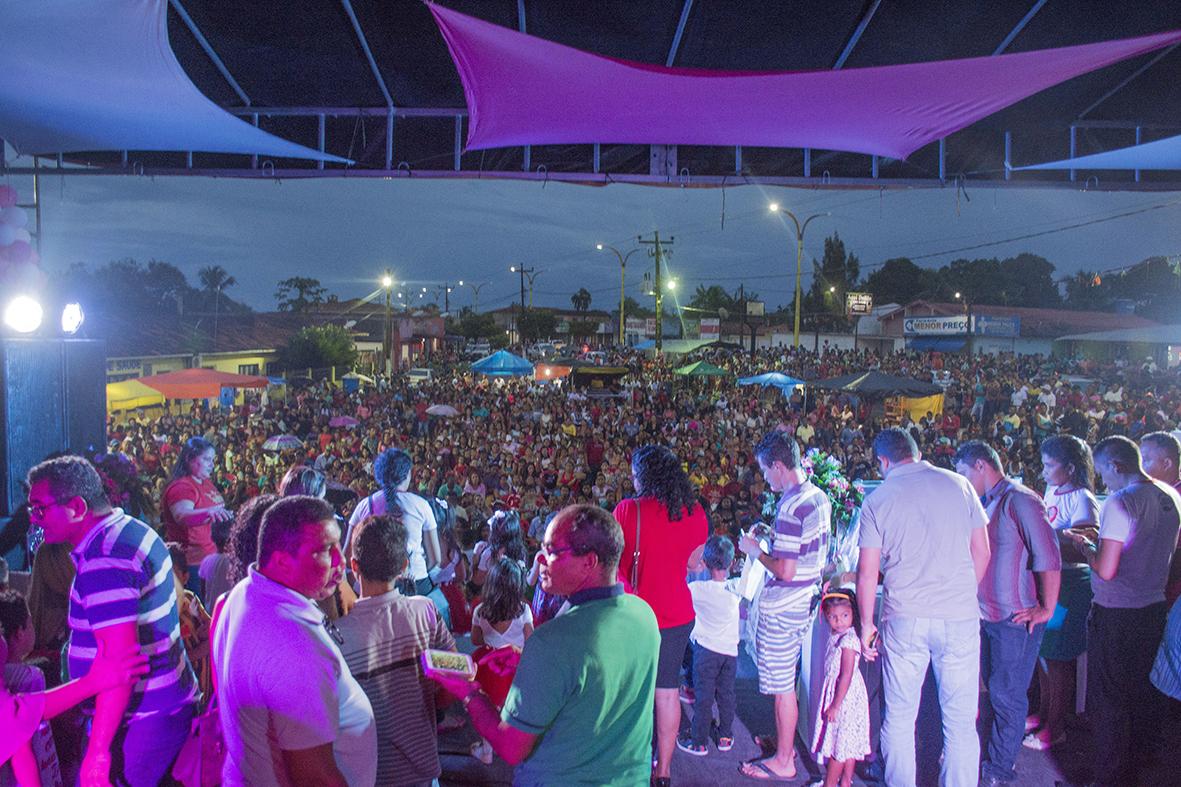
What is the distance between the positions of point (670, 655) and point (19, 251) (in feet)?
17.4

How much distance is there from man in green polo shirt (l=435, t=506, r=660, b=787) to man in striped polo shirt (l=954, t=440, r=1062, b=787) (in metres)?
2.10

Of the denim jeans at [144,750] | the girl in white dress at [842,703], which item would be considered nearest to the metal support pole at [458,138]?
the girl in white dress at [842,703]

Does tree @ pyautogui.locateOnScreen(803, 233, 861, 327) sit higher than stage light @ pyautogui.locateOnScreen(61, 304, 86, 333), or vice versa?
tree @ pyautogui.locateOnScreen(803, 233, 861, 327)

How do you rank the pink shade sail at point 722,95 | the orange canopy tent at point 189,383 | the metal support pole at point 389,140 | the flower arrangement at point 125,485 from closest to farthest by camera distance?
1. the pink shade sail at point 722,95
2. the flower arrangement at point 125,485
3. the metal support pole at point 389,140
4. the orange canopy tent at point 189,383

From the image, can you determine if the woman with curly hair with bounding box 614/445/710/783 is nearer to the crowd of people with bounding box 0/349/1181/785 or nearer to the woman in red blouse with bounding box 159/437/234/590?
the crowd of people with bounding box 0/349/1181/785

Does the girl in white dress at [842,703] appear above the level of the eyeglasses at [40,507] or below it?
below

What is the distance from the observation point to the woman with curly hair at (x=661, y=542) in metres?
2.88

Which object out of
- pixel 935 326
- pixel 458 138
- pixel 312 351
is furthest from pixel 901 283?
pixel 458 138

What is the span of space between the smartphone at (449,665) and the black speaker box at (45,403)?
4.41 metres

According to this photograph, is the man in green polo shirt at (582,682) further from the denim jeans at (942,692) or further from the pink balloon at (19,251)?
the pink balloon at (19,251)

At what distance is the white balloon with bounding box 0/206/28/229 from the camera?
521 centimetres

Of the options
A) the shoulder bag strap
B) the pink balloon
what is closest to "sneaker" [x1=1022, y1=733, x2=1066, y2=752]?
the shoulder bag strap

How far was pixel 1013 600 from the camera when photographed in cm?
312

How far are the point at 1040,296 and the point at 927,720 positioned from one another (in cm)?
7221
